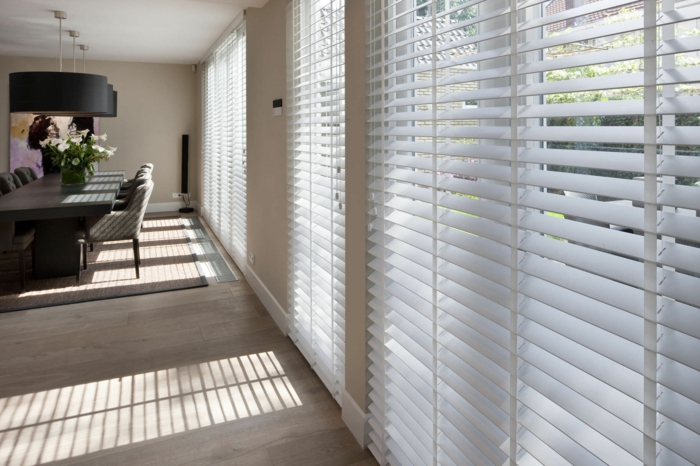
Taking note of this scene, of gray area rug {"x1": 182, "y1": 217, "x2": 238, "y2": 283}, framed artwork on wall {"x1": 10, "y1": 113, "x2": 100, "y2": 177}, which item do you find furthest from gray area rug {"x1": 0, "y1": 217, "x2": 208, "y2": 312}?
framed artwork on wall {"x1": 10, "y1": 113, "x2": 100, "y2": 177}

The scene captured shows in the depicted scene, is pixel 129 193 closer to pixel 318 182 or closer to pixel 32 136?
pixel 318 182

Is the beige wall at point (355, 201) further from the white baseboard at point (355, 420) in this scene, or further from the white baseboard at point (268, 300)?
the white baseboard at point (268, 300)

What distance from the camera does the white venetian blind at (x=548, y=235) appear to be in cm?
91

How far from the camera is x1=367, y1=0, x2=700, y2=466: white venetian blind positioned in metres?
0.91

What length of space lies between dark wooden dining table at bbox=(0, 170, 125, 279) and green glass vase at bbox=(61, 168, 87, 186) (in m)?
0.08

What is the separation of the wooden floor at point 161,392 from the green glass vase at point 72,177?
6.84 ft

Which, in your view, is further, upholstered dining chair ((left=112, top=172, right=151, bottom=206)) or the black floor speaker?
the black floor speaker

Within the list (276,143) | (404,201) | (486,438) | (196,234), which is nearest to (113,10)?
(276,143)

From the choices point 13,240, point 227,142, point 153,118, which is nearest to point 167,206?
point 153,118

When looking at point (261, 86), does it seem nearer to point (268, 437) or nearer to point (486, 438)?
point (268, 437)

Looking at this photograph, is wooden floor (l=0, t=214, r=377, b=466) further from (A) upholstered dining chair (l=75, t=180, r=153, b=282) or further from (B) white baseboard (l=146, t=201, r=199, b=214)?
(B) white baseboard (l=146, t=201, r=199, b=214)

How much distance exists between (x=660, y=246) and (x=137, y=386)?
2.83m

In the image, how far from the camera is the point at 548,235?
137 cm

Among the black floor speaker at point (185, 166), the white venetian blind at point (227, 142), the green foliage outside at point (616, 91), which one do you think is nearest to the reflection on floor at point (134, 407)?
the green foliage outside at point (616, 91)
